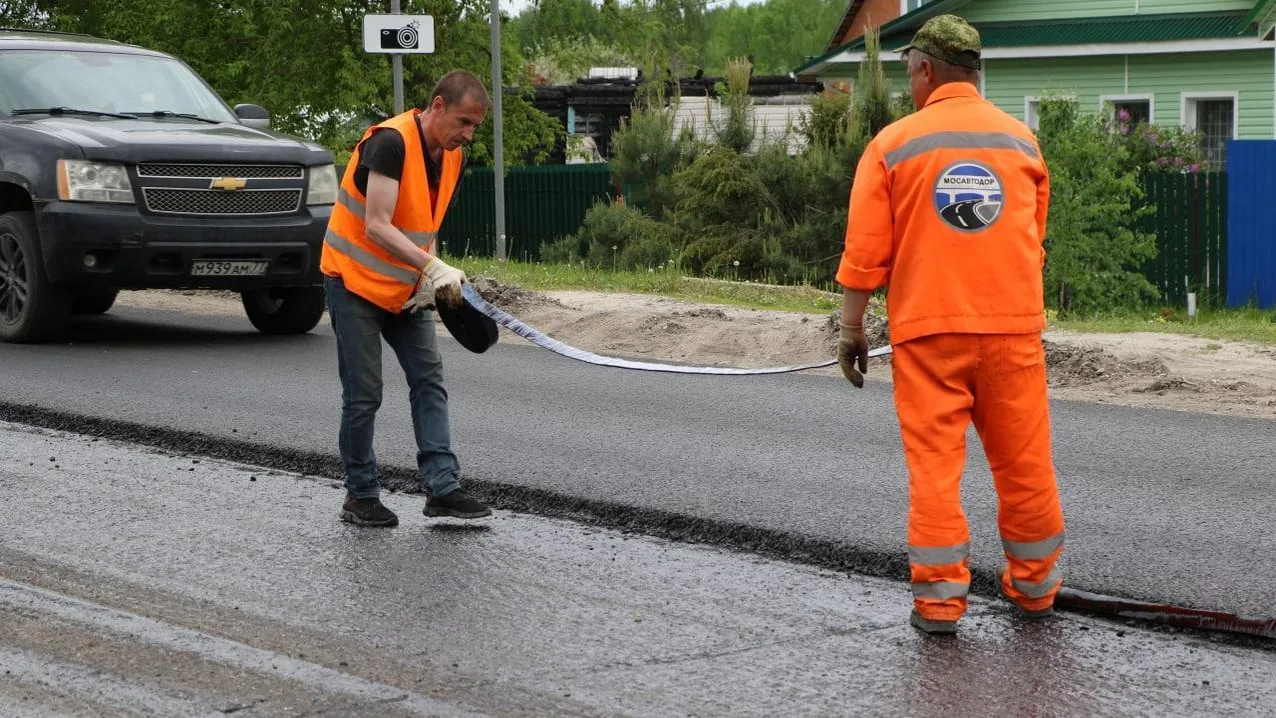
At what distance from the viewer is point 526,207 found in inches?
941

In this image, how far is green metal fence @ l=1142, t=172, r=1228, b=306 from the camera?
17734 millimetres

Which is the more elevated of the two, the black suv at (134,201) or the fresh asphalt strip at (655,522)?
the black suv at (134,201)

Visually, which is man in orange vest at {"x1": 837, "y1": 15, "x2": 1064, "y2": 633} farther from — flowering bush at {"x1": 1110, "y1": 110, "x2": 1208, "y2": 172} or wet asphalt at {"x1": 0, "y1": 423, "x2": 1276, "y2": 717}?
flowering bush at {"x1": 1110, "y1": 110, "x2": 1208, "y2": 172}

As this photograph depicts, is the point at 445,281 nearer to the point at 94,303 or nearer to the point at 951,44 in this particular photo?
the point at 951,44

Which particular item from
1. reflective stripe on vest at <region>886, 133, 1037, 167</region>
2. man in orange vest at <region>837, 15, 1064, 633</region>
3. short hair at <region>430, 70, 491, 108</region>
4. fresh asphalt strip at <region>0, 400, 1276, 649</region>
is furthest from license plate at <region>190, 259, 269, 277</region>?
reflective stripe on vest at <region>886, 133, 1037, 167</region>

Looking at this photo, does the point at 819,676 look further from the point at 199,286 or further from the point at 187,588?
the point at 199,286

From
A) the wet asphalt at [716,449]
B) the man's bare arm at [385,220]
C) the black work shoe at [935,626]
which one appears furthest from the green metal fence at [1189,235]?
the black work shoe at [935,626]

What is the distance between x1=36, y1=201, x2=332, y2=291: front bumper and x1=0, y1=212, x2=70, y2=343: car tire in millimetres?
254

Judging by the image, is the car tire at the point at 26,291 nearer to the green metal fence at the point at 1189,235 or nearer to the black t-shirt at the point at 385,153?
the black t-shirt at the point at 385,153

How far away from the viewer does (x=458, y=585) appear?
5.77 m

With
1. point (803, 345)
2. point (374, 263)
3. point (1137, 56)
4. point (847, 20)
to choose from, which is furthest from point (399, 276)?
point (847, 20)

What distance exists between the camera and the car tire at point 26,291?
39.9 ft

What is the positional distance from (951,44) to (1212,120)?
23.1 meters

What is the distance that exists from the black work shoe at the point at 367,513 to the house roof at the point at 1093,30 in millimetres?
21227
